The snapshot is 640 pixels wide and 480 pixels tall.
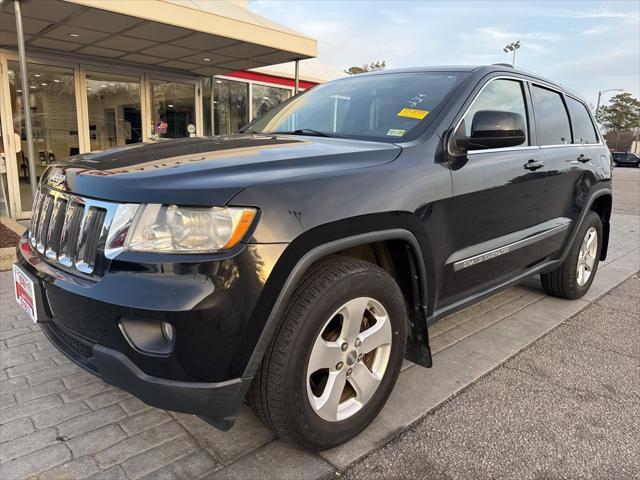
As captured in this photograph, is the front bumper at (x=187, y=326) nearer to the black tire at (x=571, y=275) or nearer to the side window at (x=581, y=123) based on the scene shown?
the black tire at (x=571, y=275)

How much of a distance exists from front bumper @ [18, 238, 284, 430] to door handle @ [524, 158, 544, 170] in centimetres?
212

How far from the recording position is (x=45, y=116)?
874 cm

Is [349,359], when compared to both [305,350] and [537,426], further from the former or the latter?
[537,426]

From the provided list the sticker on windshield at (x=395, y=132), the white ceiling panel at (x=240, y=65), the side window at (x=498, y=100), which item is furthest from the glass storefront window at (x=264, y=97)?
the sticker on windshield at (x=395, y=132)

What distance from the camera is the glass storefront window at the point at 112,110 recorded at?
9.18 m

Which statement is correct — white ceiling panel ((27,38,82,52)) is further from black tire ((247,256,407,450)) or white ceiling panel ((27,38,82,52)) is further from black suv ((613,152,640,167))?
black suv ((613,152,640,167))

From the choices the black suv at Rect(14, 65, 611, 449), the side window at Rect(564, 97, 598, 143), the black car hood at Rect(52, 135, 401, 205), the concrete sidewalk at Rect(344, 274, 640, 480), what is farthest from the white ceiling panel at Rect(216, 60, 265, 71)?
the concrete sidewalk at Rect(344, 274, 640, 480)

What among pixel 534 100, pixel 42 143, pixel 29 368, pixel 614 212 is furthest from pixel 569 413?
pixel 614 212

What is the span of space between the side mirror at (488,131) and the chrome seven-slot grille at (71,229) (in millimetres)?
1773

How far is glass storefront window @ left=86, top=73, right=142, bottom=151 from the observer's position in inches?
361

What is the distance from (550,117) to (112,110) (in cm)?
840

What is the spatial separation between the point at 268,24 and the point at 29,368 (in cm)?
687

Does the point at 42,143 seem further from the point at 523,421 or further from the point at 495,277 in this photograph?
Answer: the point at 523,421

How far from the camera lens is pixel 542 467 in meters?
2.12
